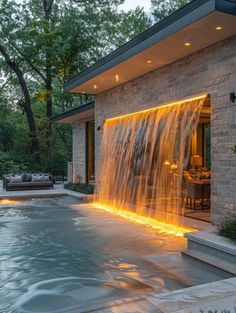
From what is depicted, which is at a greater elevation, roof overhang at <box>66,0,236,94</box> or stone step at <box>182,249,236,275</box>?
roof overhang at <box>66,0,236,94</box>

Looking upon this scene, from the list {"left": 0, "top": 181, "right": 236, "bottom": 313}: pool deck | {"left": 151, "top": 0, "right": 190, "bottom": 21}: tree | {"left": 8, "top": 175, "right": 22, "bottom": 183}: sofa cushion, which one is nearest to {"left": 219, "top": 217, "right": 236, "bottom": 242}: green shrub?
{"left": 0, "top": 181, "right": 236, "bottom": 313}: pool deck

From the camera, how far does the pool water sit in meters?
3.25

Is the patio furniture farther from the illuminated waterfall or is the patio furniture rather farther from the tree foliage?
the illuminated waterfall

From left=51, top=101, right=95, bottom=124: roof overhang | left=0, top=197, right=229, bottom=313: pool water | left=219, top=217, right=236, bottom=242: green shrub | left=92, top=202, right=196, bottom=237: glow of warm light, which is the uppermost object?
left=51, top=101, right=95, bottom=124: roof overhang

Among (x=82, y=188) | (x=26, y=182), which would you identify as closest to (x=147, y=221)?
(x=82, y=188)

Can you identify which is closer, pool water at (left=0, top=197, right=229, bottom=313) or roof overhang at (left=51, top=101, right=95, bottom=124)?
pool water at (left=0, top=197, right=229, bottom=313)

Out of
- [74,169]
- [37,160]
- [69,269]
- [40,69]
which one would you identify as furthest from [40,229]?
[40,69]

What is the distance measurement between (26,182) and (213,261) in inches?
385

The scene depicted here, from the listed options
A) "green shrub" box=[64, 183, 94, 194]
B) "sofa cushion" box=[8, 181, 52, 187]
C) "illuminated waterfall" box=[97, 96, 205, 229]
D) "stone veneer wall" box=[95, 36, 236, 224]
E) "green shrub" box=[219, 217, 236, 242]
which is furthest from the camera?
"sofa cushion" box=[8, 181, 52, 187]

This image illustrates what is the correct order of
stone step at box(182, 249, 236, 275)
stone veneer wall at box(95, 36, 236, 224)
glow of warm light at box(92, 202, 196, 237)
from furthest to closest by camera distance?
glow of warm light at box(92, 202, 196, 237), stone veneer wall at box(95, 36, 236, 224), stone step at box(182, 249, 236, 275)

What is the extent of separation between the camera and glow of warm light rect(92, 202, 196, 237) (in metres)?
6.04

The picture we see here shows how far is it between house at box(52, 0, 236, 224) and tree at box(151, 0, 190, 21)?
479 inches

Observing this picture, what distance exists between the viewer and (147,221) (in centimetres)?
712

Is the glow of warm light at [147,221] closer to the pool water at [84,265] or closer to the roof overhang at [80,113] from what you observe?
the pool water at [84,265]
